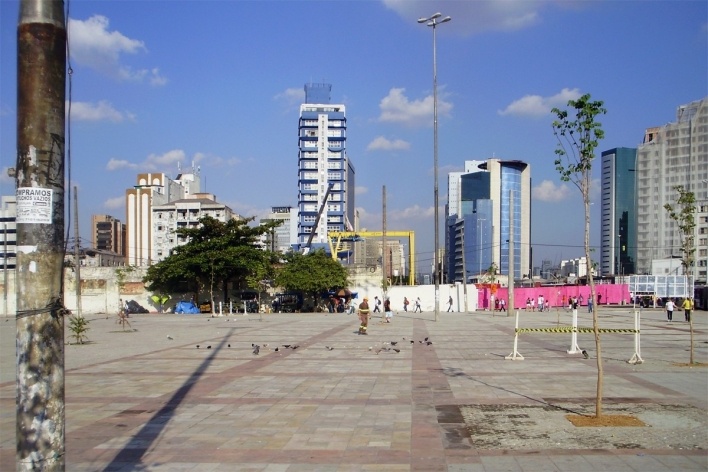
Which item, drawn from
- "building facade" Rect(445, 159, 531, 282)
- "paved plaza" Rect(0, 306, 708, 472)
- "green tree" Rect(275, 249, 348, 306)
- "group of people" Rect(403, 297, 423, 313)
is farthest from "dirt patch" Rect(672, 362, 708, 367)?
"building facade" Rect(445, 159, 531, 282)

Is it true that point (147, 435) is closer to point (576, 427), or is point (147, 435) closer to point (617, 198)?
point (576, 427)

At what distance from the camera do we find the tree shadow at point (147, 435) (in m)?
7.31

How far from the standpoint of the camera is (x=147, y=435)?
861 cm

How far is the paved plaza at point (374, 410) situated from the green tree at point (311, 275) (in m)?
31.6

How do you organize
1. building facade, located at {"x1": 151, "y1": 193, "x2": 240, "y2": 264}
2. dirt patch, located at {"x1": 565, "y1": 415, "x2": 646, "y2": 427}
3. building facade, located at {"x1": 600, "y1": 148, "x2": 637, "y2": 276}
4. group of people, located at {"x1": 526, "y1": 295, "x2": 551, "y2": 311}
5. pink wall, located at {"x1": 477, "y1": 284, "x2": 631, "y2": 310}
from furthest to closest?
building facade, located at {"x1": 600, "y1": 148, "x2": 637, "y2": 276}, building facade, located at {"x1": 151, "y1": 193, "x2": 240, "y2": 264}, pink wall, located at {"x1": 477, "y1": 284, "x2": 631, "y2": 310}, group of people, located at {"x1": 526, "y1": 295, "x2": 551, "y2": 311}, dirt patch, located at {"x1": 565, "y1": 415, "x2": 646, "y2": 427}

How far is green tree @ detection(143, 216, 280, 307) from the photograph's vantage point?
1961 inches

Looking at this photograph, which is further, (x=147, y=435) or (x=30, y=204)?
(x=147, y=435)

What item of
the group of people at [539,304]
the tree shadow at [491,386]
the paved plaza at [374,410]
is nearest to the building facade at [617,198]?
the group of people at [539,304]

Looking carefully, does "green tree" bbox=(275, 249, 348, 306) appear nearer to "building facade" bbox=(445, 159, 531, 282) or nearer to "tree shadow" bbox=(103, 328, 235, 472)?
"tree shadow" bbox=(103, 328, 235, 472)

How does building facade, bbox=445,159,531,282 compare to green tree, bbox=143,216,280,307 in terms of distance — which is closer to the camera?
green tree, bbox=143,216,280,307

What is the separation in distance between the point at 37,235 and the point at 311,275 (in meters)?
48.1

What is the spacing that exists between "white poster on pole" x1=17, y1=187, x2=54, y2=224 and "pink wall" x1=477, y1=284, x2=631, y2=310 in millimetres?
55055

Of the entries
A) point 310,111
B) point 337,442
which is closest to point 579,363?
point 337,442

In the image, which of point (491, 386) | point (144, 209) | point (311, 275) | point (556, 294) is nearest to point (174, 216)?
point (144, 209)
